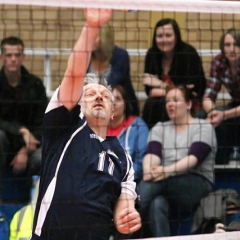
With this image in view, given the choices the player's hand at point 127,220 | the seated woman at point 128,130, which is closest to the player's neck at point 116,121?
the seated woman at point 128,130

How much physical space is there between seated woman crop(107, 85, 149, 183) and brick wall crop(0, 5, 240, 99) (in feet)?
3.74

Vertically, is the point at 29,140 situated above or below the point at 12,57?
below

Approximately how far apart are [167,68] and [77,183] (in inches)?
87.3

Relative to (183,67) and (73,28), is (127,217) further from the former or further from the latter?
(73,28)

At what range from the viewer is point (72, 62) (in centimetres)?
351

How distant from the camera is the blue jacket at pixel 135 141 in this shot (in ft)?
17.5

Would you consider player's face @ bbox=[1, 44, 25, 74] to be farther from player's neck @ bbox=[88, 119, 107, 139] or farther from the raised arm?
the raised arm

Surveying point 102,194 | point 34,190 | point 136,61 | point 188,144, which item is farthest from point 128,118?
point 102,194

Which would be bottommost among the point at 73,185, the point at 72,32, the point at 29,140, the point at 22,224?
the point at 22,224

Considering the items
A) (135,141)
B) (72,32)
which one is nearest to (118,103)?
(135,141)

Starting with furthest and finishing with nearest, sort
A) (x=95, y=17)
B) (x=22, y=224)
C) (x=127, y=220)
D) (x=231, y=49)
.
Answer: (x=231, y=49) < (x=22, y=224) < (x=127, y=220) < (x=95, y=17)

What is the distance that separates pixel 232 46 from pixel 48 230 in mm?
2565

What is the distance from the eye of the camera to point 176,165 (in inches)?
205

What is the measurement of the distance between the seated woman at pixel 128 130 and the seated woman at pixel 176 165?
0.07 meters
